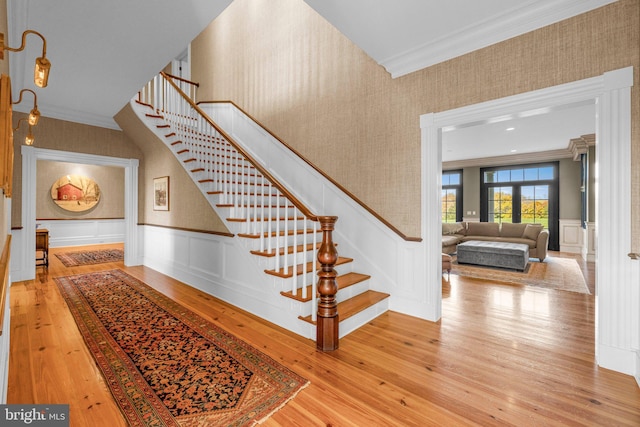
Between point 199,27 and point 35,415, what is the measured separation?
3.09 meters

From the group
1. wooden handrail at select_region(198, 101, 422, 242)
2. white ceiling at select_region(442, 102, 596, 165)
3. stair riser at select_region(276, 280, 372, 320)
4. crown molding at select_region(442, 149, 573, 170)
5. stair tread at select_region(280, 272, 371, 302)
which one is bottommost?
stair riser at select_region(276, 280, 372, 320)

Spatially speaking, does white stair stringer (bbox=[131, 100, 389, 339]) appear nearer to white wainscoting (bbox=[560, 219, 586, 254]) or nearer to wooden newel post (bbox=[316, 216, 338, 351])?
wooden newel post (bbox=[316, 216, 338, 351])

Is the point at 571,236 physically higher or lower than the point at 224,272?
higher

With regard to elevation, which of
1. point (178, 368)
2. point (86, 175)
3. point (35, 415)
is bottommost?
point (178, 368)

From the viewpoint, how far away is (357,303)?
9.96 feet

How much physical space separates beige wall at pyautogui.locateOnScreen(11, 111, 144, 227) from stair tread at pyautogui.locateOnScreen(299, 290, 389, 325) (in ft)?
16.6

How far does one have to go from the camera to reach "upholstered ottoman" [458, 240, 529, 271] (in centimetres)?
545

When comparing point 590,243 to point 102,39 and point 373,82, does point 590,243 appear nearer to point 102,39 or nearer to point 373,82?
point 373,82

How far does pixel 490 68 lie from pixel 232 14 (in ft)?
18.7

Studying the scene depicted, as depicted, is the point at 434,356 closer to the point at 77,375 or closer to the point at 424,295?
the point at 424,295

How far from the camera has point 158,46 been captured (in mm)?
3031

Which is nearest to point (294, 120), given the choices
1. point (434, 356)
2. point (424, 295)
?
point (424, 295)

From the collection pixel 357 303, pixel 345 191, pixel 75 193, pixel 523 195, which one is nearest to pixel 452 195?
pixel 523 195

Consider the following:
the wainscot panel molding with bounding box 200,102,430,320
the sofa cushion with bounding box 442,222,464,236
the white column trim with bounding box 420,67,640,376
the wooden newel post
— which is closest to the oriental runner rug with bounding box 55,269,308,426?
the wooden newel post
